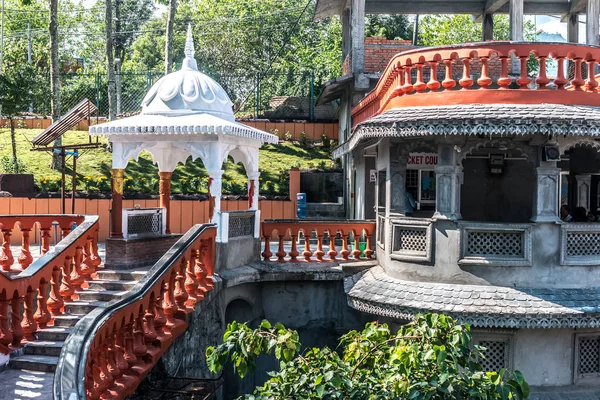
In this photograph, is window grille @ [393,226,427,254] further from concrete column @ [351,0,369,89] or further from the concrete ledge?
concrete column @ [351,0,369,89]

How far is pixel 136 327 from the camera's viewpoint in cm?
866

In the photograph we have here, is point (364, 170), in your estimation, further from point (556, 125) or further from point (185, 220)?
point (556, 125)

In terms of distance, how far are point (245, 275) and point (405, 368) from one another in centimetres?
695

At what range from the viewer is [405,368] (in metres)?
5.91

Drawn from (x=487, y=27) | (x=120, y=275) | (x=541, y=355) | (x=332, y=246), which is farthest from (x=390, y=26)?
(x=120, y=275)

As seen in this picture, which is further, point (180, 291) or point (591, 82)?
point (591, 82)

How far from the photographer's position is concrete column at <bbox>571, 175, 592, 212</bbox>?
15109mm

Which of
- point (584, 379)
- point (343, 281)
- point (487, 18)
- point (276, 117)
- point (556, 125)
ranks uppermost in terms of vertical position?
point (487, 18)

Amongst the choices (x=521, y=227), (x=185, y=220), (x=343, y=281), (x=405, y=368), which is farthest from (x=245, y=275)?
(x=185, y=220)

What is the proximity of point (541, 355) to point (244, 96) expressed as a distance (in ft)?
85.4

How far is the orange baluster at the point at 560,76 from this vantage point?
1092 centimetres

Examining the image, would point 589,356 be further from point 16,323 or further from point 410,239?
point 16,323

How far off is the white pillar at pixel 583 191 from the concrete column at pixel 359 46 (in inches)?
216

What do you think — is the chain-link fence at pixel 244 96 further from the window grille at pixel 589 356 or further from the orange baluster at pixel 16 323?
the orange baluster at pixel 16 323
